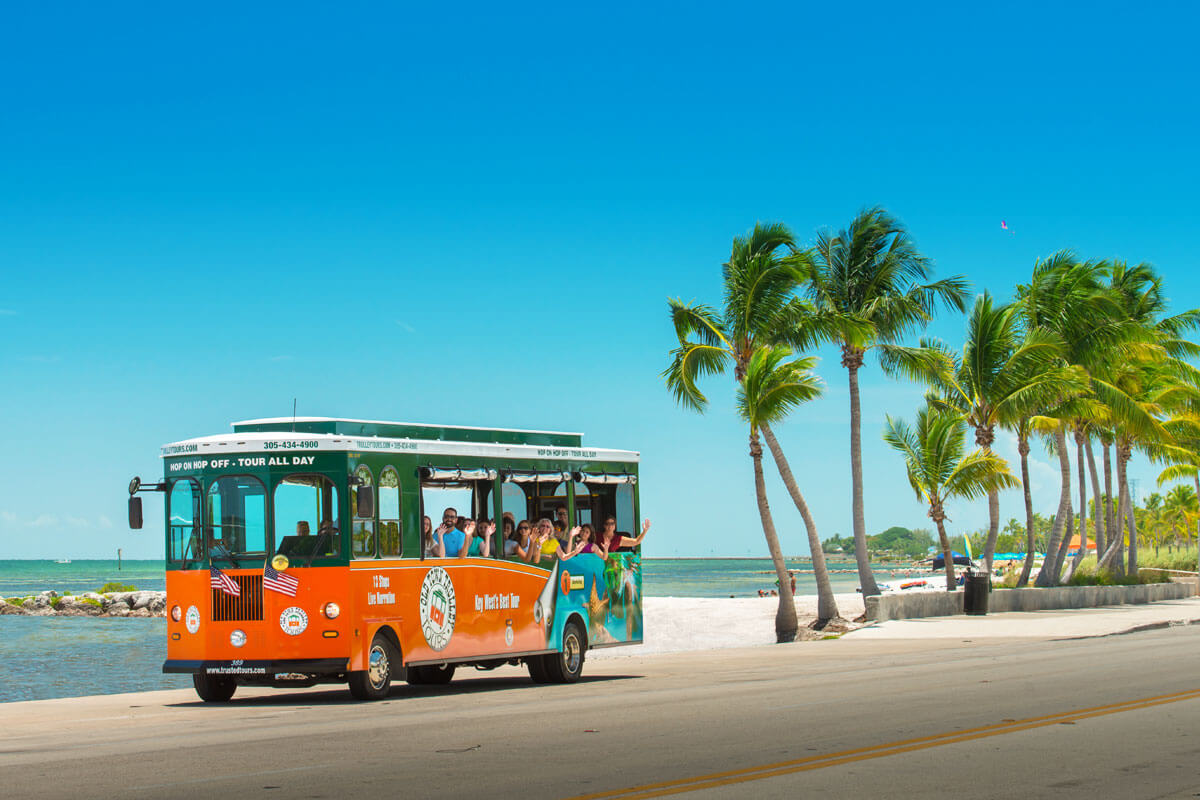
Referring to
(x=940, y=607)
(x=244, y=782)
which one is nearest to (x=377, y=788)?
(x=244, y=782)

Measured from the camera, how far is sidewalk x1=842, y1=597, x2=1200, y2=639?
28812 millimetres

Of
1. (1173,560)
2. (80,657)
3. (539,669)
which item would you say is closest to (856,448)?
(539,669)

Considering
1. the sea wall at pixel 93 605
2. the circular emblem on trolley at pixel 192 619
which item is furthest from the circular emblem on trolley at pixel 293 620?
the sea wall at pixel 93 605

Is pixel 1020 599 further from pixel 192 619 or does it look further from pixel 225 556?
pixel 192 619

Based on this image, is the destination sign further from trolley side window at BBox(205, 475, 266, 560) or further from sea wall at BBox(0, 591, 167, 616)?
sea wall at BBox(0, 591, 167, 616)

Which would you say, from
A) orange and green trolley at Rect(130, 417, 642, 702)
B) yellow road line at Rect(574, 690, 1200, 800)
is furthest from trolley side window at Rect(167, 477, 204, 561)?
yellow road line at Rect(574, 690, 1200, 800)

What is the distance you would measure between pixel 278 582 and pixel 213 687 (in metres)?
2.09

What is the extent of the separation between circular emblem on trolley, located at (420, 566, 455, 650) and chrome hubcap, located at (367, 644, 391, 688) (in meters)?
0.65

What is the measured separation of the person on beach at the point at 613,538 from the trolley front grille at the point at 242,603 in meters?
6.04

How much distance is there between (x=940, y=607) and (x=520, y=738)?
82.8 ft

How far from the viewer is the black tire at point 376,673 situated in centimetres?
1579

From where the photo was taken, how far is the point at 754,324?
33.5 meters

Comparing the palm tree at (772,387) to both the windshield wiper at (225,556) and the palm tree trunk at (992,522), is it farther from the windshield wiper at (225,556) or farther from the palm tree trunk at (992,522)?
the windshield wiper at (225,556)

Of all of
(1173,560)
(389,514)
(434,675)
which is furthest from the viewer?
(1173,560)
